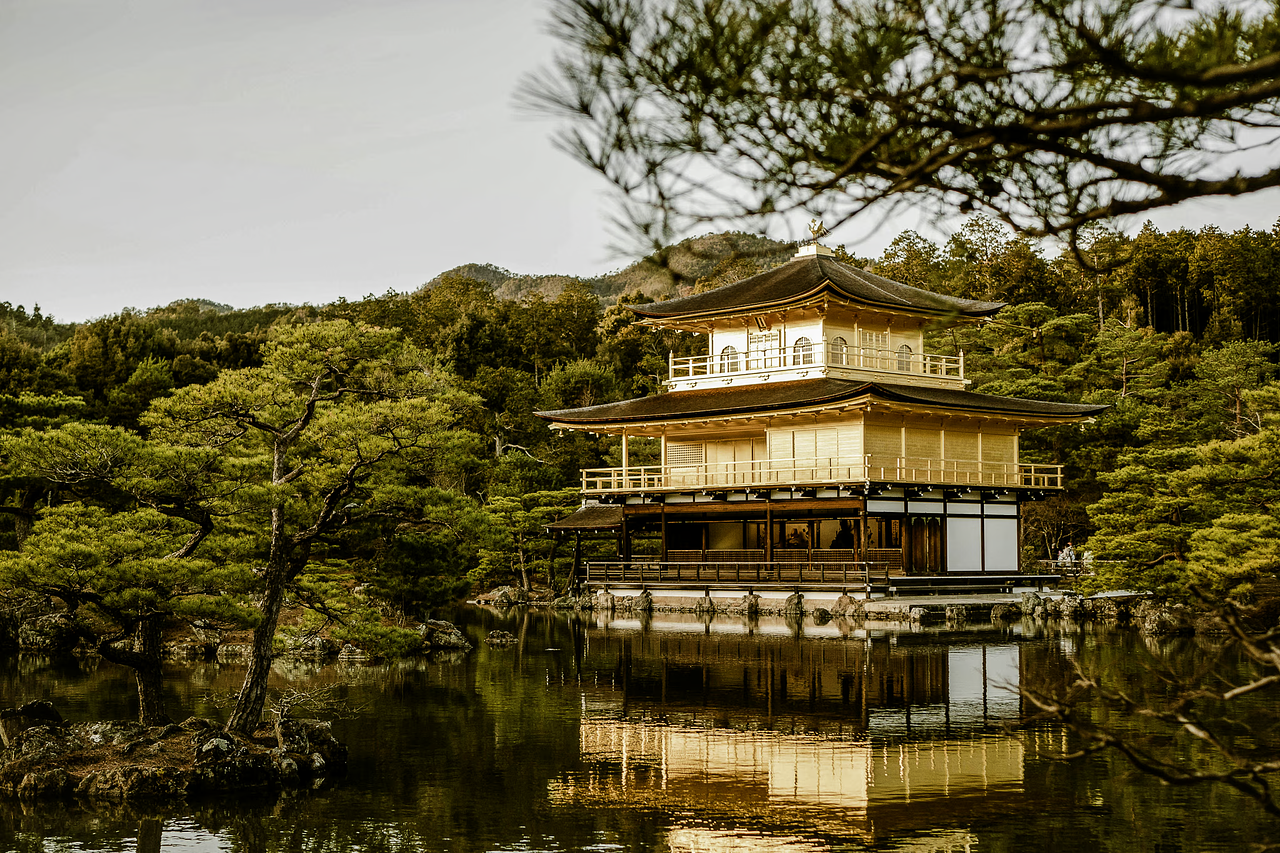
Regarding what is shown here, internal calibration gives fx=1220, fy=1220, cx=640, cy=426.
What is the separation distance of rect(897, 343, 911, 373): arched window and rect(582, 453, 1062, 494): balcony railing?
142 inches

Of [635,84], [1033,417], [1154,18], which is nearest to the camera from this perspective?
→ [1154,18]

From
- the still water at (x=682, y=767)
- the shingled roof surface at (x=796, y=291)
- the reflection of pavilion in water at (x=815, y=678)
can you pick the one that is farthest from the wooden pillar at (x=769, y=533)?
the still water at (x=682, y=767)

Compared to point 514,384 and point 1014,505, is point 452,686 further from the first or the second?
point 514,384

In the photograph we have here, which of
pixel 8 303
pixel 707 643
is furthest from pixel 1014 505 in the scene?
pixel 8 303

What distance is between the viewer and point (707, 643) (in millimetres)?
23406

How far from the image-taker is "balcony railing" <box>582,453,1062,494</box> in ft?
95.9

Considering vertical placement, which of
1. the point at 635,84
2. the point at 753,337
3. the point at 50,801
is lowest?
the point at 50,801

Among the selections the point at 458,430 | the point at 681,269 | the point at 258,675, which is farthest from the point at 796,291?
the point at 681,269

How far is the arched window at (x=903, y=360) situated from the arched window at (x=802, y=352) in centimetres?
254

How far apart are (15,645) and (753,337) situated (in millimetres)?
20263

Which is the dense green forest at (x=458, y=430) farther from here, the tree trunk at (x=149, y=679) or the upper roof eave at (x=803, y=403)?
the upper roof eave at (x=803, y=403)

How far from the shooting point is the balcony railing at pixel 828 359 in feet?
108

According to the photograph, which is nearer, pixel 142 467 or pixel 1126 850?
pixel 1126 850

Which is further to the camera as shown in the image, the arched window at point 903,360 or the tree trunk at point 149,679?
the arched window at point 903,360
